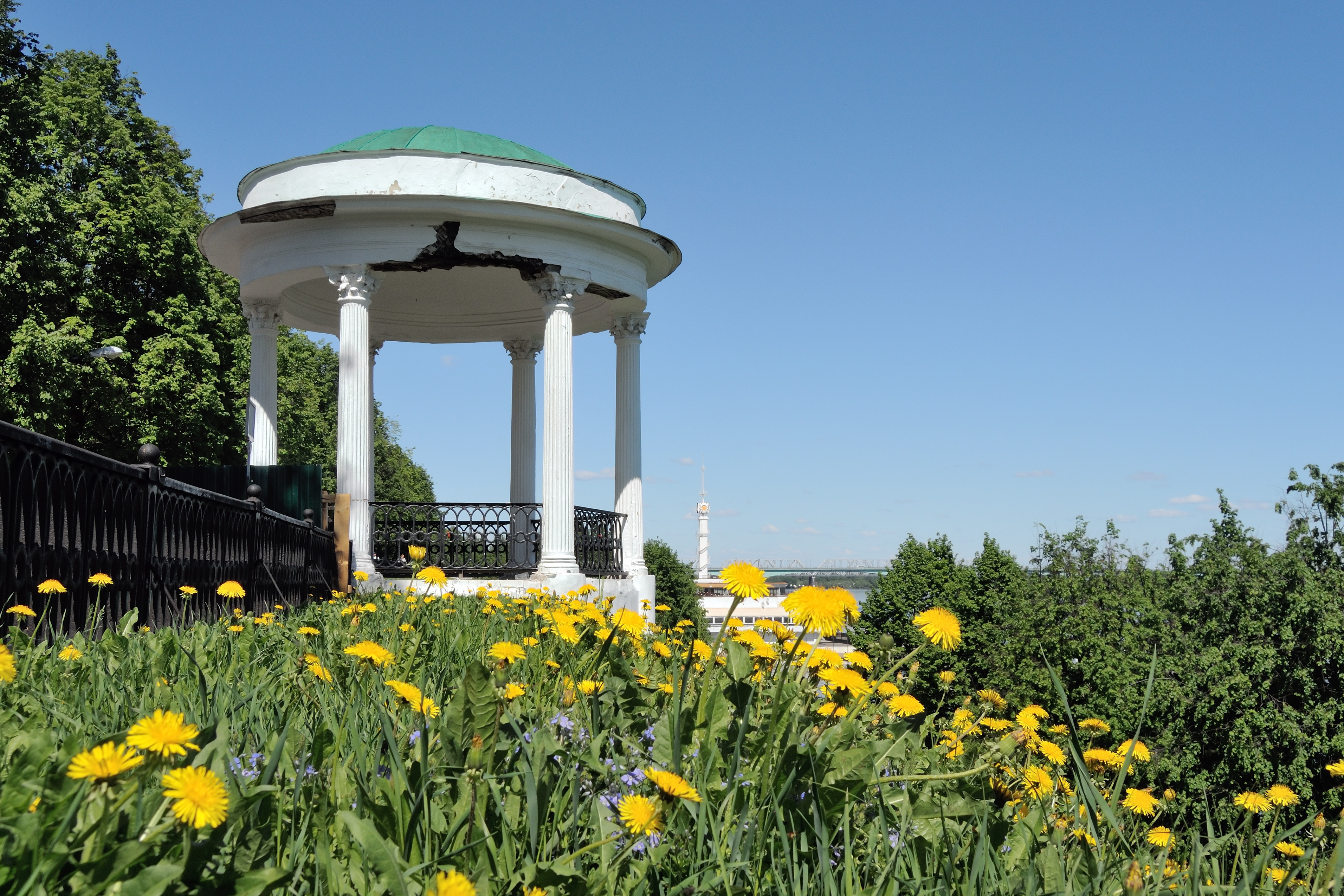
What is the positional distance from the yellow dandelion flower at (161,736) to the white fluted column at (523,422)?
23049 millimetres

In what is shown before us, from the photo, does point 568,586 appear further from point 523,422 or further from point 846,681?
point 846,681

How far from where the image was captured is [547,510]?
1959 centimetres

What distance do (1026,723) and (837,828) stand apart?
4.58 feet

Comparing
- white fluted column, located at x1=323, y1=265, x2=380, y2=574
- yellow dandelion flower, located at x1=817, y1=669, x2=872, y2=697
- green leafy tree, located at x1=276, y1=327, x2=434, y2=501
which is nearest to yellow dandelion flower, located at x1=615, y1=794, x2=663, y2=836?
yellow dandelion flower, located at x1=817, y1=669, x2=872, y2=697

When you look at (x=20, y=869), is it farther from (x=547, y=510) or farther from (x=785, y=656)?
(x=547, y=510)

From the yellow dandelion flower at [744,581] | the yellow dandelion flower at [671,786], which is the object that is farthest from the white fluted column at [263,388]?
the yellow dandelion flower at [671,786]

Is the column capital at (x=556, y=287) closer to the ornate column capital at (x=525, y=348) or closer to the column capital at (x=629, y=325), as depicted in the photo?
the column capital at (x=629, y=325)

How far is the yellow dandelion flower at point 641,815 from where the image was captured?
5.65ft

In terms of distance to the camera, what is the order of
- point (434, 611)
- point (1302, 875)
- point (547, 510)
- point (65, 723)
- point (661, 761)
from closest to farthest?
1. point (661, 761)
2. point (65, 723)
3. point (1302, 875)
4. point (434, 611)
5. point (547, 510)

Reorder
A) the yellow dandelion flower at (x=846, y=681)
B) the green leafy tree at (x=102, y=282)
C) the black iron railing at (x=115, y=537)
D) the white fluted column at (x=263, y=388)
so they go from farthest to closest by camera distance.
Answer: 1. the green leafy tree at (x=102, y=282)
2. the white fluted column at (x=263, y=388)
3. the black iron railing at (x=115, y=537)
4. the yellow dandelion flower at (x=846, y=681)

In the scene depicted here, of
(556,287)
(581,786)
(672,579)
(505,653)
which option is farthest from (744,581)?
(672,579)

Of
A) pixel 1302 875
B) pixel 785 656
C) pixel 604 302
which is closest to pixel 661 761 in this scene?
pixel 785 656

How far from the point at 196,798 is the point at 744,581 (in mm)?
1612

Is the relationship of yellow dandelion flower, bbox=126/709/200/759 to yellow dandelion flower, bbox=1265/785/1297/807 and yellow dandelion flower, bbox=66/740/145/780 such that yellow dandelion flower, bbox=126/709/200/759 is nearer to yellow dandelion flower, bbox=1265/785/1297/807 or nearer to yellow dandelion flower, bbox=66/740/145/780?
yellow dandelion flower, bbox=66/740/145/780
